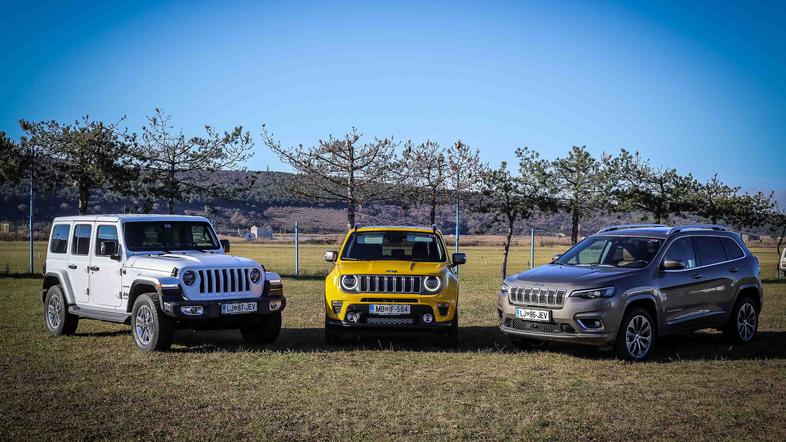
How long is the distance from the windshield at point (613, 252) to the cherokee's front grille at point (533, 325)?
1474 millimetres

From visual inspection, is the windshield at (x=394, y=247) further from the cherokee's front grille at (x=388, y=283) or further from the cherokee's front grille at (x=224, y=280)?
the cherokee's front grille at (x=224, y=280)

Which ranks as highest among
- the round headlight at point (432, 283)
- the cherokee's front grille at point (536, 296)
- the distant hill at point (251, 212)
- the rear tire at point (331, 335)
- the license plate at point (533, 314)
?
the distant hill at point (251, 212)

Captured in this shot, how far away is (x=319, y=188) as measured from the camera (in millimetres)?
27688

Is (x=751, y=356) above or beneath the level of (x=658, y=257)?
beneath

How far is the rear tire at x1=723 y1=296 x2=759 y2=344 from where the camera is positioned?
11.8m

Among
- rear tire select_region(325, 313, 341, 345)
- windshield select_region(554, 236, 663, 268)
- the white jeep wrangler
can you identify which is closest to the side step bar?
the white jeep wrangler

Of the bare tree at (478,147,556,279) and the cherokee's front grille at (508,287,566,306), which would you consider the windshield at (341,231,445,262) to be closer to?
the cherokee's front grille at (508,287,566,306)

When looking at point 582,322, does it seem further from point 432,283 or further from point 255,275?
point 255,275

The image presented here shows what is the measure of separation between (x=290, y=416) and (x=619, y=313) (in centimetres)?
475

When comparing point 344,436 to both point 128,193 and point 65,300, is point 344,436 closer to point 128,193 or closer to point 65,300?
point 65,300

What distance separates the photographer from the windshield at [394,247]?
38.5 feet

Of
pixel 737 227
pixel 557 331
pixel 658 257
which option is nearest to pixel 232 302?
pixel 557 331

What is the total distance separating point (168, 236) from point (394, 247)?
11.6ft

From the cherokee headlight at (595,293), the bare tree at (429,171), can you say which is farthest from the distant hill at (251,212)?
the cherokee headlight at (595,293)
